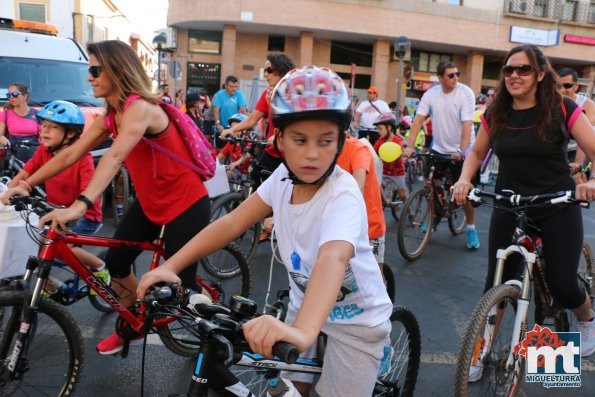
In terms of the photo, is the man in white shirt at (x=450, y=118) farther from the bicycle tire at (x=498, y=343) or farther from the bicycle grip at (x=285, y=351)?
the bicycle grip at (x=285, y=351)

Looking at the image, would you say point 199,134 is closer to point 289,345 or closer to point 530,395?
point 289,345

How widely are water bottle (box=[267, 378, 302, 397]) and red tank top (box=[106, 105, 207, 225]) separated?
1603 mm

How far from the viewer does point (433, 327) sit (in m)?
4.42

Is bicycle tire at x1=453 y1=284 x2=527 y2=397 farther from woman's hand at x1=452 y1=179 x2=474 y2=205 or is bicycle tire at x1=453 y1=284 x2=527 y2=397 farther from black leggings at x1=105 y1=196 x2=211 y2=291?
black leggings at x1=105 y1=196 x2=211 y2=291

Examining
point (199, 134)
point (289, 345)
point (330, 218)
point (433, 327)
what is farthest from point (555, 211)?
point (289, 345)

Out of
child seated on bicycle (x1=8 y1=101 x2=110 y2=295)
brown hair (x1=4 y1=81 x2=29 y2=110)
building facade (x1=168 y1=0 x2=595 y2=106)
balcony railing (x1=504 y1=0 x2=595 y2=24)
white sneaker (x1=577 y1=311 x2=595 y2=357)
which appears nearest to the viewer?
white sneaker (x1=577 y1=311 x2=595 y2=357)

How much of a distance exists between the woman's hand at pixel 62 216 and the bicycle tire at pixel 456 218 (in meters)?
5.10

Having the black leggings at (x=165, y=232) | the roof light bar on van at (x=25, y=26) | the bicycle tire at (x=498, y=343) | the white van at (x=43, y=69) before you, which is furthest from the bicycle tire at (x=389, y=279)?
the roof light bar on van at (x=25, y=26)

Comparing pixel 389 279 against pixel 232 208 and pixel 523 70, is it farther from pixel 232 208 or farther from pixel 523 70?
pixel 232 208

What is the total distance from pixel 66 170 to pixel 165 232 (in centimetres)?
123

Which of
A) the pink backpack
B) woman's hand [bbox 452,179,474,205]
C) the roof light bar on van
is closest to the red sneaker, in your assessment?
the pink backpack

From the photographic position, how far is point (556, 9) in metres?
36.3

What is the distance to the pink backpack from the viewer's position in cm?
317

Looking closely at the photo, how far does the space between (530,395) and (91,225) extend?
3.28 metres
